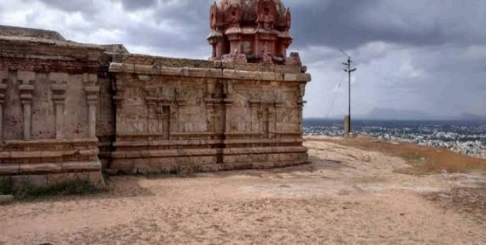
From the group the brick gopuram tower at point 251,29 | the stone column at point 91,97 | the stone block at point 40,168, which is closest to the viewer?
the stone block at point 40,168

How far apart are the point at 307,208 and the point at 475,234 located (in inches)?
121

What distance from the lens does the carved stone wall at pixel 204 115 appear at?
1396 centimetres

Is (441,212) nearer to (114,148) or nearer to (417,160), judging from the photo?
(114,148)

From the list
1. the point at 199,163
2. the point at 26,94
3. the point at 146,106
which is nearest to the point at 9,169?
the point at 26,94

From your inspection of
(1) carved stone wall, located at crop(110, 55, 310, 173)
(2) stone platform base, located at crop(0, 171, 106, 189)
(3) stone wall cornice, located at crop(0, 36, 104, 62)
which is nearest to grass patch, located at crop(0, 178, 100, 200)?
(2) stone platform base, located at crop(0, 171, 106, 189)

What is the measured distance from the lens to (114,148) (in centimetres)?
1380

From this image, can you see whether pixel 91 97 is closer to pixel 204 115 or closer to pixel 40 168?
pixel 40 168

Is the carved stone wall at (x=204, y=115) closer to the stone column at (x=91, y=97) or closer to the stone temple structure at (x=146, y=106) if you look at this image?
the stone temple structure at (x=146, y=106)

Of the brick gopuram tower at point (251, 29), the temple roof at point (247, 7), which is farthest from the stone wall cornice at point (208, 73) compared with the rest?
the temple roof at point (247, 7)

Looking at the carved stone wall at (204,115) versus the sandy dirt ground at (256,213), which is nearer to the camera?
the sandy dirt ground at (256,213)

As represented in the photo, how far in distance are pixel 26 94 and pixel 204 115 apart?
5.91 m

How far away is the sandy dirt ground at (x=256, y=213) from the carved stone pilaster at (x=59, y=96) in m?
1.83

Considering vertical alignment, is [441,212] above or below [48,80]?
below

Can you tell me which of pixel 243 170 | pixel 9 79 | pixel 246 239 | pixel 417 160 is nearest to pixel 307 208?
pixel 246 239
